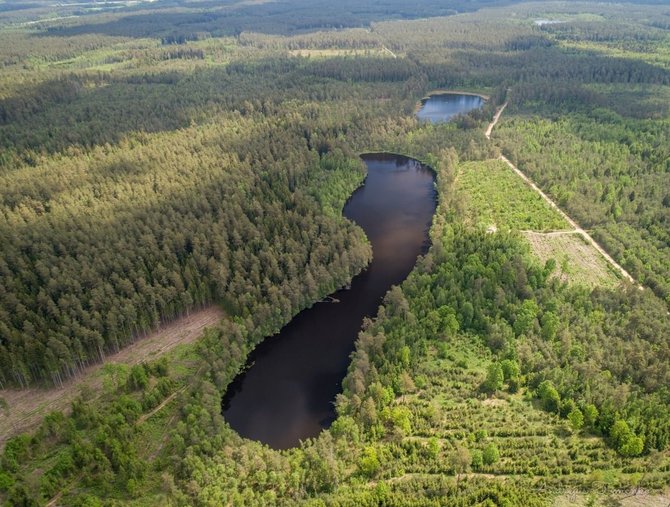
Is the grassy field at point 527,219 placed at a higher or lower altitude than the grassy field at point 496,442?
higher

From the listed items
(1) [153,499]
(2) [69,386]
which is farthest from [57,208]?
(1) [153,499]

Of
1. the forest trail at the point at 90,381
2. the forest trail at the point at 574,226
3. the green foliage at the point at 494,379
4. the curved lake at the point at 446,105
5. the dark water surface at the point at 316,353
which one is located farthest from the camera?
the curved lake at the point at 446,105

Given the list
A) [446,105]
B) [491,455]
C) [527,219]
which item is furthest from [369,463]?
[446,105]

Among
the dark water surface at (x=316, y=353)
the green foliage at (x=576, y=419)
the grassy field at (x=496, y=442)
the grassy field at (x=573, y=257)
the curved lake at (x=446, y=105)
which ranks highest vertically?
the curved lake at (x=446, y=105)

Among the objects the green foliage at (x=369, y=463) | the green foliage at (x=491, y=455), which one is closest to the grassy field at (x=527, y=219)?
the green foliage at (x=491, y=455)

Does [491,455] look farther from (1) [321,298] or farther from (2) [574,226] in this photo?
(2) [574,226]

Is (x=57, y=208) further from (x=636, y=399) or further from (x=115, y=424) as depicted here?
(x=636, y=399)

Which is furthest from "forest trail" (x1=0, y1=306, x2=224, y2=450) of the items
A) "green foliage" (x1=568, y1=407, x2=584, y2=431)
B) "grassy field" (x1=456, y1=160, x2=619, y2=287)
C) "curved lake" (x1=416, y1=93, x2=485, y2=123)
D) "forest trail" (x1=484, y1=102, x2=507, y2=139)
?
"curved lake" (x1=416, y1=93, x2=485, y2=123)

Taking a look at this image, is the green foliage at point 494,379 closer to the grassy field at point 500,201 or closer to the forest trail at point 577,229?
the forest trail at point 577,229
